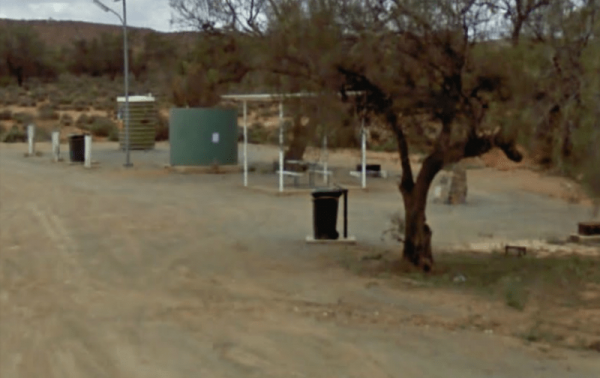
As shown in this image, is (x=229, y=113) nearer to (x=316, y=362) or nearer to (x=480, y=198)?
(x=480, y=198)

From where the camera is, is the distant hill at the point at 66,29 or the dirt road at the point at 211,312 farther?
the distant hill at the point at 66,29

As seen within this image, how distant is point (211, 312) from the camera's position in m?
11.8

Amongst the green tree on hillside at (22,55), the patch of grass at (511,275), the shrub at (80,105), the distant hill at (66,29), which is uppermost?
the distant hill at (66,29)

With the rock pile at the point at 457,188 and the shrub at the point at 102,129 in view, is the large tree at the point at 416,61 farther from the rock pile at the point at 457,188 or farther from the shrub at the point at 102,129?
the shrub at the point at 102,129

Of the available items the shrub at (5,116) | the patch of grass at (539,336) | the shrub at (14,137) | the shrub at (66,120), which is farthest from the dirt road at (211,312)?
the shrub at (5,116)

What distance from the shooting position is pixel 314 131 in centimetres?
1493

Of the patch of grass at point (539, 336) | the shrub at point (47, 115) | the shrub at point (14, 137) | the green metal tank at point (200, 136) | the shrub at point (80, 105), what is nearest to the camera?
the patch of grass at point (539, 336)

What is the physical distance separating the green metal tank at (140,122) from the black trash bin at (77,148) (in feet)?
21.7

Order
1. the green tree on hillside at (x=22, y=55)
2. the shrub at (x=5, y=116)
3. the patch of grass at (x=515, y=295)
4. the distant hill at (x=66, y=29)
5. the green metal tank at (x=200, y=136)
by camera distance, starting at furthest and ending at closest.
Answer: the distant hill at (x=66, y=29)
the green tree on hillside at (x=22, y=55)
the shrub at (x=5, y=116)
the green metal tank at (x=200, y=136)
the patch of grass at (x=515, y=295)

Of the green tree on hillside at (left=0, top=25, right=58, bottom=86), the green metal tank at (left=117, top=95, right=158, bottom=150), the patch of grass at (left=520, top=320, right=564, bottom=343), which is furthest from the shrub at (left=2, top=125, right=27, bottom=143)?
the patch of grass at (left=520, top=320, right=564, bottom=343)

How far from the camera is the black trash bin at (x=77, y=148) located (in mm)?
39562

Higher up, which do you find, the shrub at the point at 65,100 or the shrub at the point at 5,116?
the shrub at the point at 65,100

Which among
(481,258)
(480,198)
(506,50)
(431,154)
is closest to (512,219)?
(480,198)

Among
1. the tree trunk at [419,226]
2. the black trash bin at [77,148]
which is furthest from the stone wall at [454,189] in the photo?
the black trash bin at [77,148]
